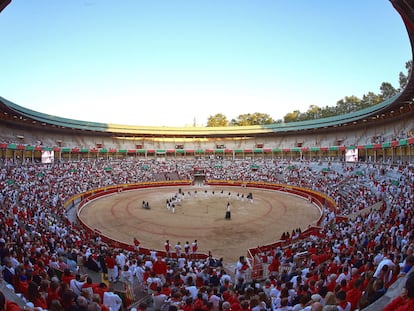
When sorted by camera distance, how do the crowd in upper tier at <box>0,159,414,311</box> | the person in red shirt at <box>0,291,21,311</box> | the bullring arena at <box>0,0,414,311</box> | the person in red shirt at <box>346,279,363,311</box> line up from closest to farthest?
the person in red shirt at <box>0,291,21,311</box> → the person in red shirt at <box>346,279,363,311</box> → the crowd in upper tier at <box>0,159,414,311</box> → the bullring arena at <box>0,0,414,311</box>

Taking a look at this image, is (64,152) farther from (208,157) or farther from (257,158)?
(257,158)

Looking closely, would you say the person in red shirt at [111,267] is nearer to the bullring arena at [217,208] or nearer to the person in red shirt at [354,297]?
the bullring arena at [217,208]

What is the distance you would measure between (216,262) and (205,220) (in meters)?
11.9

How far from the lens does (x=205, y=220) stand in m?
24.9

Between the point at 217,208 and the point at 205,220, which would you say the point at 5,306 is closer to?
the point at 205,220

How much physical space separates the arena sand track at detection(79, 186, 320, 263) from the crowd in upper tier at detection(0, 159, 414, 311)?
2.93 metres

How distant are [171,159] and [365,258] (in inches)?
2297

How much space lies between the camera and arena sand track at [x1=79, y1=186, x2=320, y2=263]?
19.4m

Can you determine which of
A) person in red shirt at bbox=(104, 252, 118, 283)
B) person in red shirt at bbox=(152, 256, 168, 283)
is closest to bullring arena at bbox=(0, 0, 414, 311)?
person in red shirt at bbox=(104, 252, 118, 283)

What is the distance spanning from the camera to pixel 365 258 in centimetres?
918

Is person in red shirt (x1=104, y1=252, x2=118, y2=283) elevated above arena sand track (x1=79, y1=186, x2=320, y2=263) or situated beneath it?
elevated above

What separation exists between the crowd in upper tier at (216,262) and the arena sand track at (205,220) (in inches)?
115

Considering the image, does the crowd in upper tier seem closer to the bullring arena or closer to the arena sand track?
the bullring arena

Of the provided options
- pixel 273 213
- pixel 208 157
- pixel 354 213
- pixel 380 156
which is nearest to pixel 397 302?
pixel 354 213
